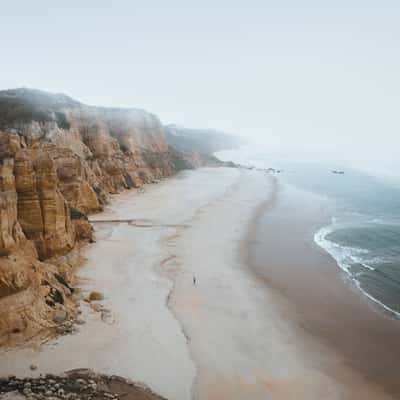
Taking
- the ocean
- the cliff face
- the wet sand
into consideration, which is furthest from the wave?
the cliff face

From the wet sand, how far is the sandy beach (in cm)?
41

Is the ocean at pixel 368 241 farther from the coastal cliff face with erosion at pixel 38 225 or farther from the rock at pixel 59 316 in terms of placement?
the coastal cliff face with erosion at pixel 38 225

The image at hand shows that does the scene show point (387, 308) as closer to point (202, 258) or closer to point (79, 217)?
point (202, 258)

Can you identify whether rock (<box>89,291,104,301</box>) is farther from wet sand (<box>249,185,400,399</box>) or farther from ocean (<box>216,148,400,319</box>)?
ocean (<box>216,148,400,319</box>)

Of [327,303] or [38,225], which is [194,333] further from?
[38,225]

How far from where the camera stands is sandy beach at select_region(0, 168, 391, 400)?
1117 cm

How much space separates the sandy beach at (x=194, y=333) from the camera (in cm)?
1117

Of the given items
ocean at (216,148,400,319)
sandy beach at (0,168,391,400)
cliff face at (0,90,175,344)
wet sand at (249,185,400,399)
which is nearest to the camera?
sandy beach at (0,168,391,400)

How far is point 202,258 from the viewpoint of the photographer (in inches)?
896

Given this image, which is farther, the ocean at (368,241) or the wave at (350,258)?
the ocean at (368,241)

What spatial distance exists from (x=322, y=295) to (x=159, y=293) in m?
9.57

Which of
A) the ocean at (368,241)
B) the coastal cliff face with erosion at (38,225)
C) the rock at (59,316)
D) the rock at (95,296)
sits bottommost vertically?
the ocean at (368,241)

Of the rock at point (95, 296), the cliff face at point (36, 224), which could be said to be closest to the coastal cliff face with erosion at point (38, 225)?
the cliff face at point (36, 224)

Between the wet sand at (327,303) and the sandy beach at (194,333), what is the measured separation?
1.33 feet
